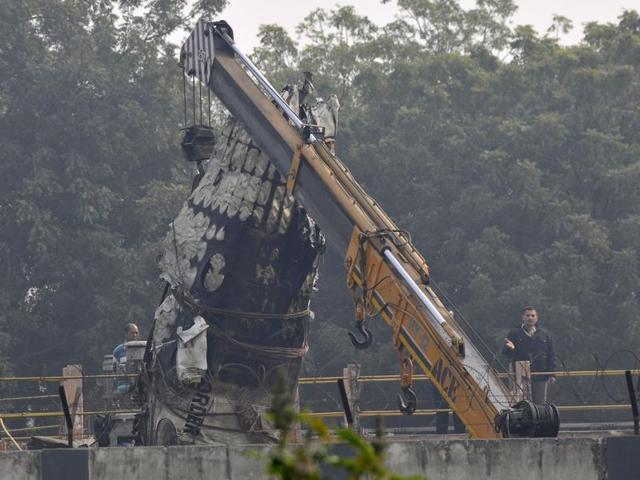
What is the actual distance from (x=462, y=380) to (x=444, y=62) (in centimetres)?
2746

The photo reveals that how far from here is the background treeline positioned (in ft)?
120

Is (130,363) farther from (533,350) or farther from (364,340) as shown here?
(533,350)

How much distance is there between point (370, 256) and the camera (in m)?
17.6

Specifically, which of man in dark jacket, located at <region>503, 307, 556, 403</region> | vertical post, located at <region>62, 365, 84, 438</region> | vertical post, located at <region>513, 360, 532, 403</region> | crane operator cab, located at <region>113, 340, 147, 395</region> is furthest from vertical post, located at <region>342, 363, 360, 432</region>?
vertical post, located at <region>62, 365, 84, 438</region>

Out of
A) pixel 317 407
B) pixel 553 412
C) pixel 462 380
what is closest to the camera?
pixel 553 412

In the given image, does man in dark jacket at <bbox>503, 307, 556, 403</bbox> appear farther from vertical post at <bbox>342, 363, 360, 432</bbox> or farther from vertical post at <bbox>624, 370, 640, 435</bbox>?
vertical post at <bbox>624, 370, 640, 435</bbox>

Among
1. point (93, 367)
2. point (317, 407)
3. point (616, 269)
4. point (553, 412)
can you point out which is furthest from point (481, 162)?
point (553, 412)

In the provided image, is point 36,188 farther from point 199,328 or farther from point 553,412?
point 553,412

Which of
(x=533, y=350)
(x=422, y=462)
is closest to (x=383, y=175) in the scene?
(x=533, y=350)

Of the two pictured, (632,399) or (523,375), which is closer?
(632,399)

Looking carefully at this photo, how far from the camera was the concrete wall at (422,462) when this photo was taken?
11688 millimetres

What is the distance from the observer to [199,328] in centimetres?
1881

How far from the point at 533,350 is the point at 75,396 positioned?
19.5ft

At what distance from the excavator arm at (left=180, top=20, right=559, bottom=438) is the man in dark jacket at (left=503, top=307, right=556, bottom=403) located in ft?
9.83
